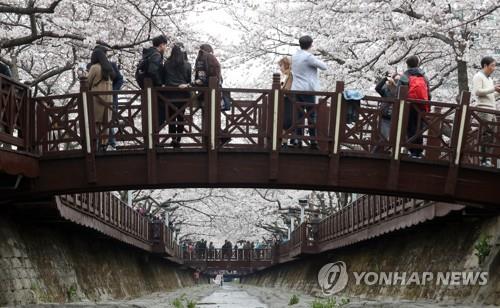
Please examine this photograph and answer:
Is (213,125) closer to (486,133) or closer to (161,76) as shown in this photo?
(161,76)

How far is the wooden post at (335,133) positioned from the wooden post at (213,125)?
6.60 feet

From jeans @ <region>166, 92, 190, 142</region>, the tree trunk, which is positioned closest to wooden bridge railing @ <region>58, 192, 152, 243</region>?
jeans @ <region>166, 92, 190, 142</region>

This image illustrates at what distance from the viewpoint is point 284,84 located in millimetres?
14125

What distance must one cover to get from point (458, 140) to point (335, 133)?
2.22 meters

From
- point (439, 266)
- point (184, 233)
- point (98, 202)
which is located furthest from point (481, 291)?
point (184, 233)

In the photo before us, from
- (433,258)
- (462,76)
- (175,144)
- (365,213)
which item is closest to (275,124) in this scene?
(175,144)

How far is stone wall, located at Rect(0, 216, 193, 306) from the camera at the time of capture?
15672 millimetres

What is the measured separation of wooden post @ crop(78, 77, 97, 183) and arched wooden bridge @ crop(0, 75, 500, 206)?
18mm

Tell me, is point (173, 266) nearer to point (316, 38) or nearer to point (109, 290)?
point (109, 290)

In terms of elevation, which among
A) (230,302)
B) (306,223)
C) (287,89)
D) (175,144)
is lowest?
(230,302)

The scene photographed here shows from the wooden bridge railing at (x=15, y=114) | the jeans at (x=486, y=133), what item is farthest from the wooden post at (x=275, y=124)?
the wooden bridge railing at (x=15, y=114)

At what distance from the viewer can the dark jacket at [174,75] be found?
44.7ft

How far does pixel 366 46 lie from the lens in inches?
822

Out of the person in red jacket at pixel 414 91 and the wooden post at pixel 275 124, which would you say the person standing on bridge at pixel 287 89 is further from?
the person in red jacket at pixel 414 91
